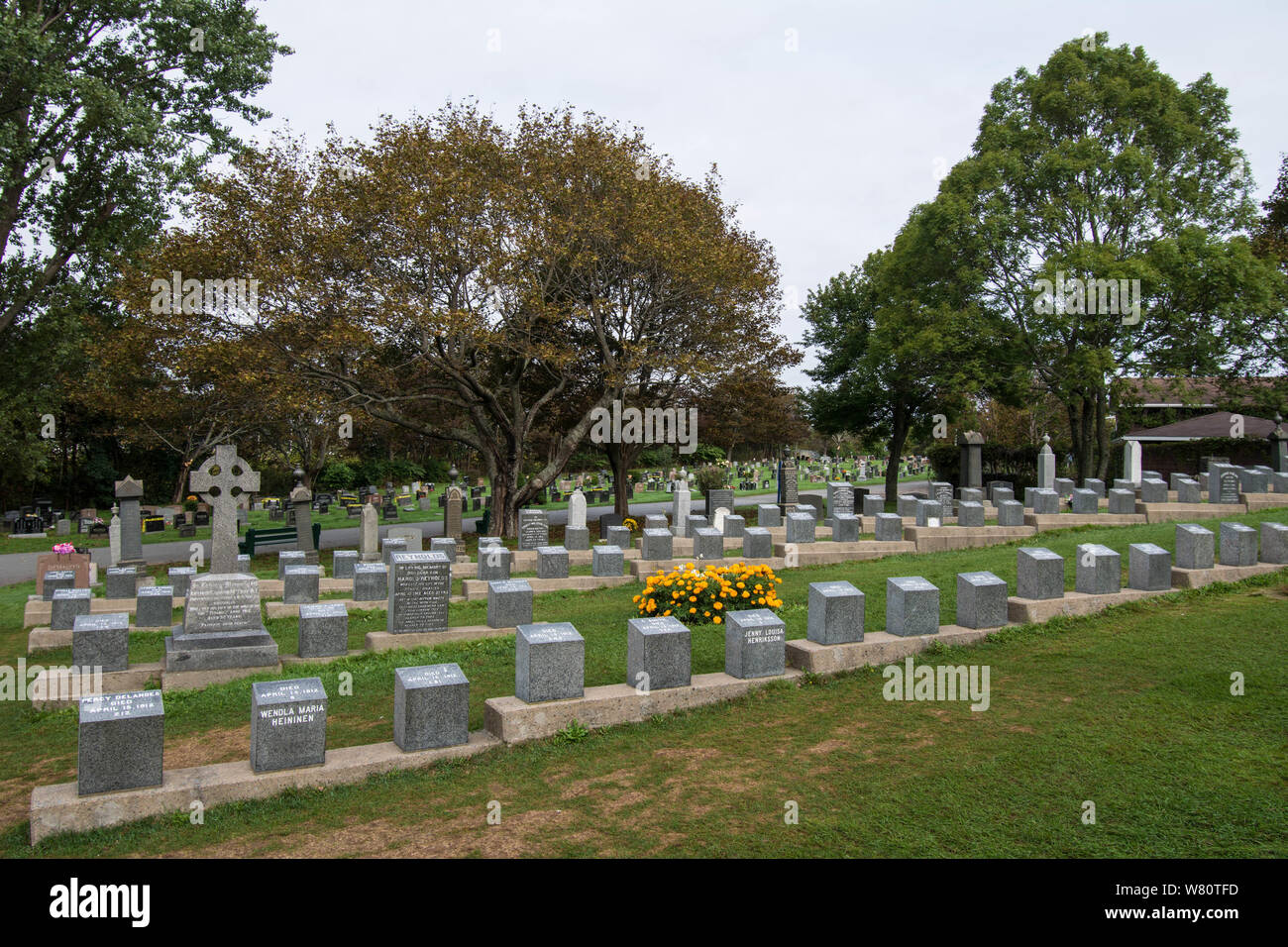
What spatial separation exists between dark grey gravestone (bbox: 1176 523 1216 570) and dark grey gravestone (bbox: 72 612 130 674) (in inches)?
511

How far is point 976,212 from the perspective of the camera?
23125 millimetres

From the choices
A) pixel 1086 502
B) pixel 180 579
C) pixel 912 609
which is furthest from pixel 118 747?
pixel 1086 502

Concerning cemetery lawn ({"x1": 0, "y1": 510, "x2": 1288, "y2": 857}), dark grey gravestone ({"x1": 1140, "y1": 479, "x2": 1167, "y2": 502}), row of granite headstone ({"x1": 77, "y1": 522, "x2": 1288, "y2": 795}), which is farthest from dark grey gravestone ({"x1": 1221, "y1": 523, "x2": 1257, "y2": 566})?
dark grey gravestone ({"x1": 1140, "y1": 479, "x2": 1167, "y2": 502})

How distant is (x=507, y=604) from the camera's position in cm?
1078

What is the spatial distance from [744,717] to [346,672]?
4286mm

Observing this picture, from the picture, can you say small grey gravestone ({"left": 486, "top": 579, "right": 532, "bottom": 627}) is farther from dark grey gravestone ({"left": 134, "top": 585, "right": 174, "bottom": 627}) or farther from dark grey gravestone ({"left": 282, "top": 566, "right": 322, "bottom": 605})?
dark grey gravestone ({"left": 134, "top": 585, "right": 174, "bottom": 627})

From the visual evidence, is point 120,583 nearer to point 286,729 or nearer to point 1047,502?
point 286,729

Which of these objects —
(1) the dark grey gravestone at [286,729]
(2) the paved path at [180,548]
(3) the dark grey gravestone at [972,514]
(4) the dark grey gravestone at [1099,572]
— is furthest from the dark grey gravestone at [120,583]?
(3) the dark grey gravestone at [972,514]

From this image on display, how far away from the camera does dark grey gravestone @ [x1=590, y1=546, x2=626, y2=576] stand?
14.3 m

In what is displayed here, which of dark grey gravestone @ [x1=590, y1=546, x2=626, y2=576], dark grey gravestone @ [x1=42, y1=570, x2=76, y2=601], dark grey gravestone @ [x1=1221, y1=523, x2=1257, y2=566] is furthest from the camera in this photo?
dark grey gravestone @ [x1=590, y1=546, x2=626, y2=576]

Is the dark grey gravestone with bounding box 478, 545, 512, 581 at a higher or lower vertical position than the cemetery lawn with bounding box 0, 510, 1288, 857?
higher

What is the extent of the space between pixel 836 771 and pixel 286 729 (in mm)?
3956
